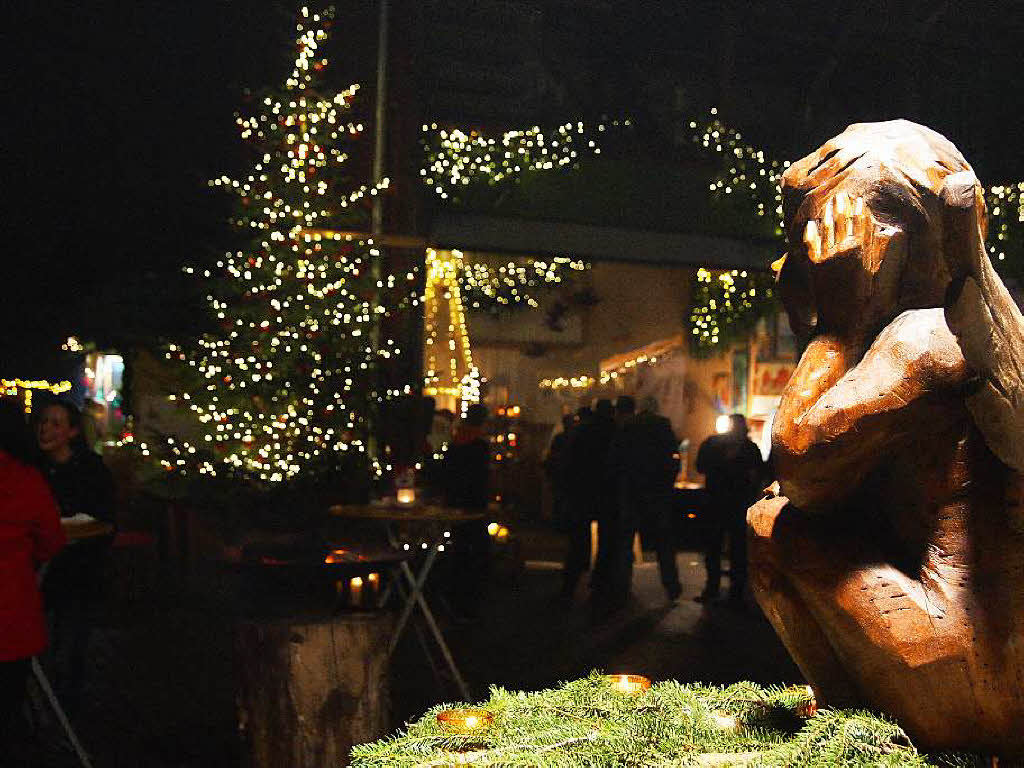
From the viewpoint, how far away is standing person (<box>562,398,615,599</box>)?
345 inches

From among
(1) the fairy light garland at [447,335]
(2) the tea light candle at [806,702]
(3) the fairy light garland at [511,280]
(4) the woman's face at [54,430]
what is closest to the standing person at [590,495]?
(1) the fairy light garland at [447,335]

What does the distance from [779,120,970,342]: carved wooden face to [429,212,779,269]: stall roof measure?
6.87 meters

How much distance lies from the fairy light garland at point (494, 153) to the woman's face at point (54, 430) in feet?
12.4

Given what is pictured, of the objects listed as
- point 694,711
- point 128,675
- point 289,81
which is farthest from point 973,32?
point 694,711

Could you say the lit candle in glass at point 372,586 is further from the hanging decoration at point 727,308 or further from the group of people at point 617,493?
the hanging decoration at point 727,308

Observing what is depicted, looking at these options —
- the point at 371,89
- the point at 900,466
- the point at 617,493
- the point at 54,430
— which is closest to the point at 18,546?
the point at 54,430

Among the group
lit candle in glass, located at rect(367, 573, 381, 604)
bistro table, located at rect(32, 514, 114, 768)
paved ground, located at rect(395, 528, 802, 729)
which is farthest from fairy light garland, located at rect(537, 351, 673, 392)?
bistro table, located at rect(32, 514, 114, 768)

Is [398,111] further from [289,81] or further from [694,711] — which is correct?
[694,711]

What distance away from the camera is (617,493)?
8.65m

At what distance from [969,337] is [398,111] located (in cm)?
747

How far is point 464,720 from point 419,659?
16.4 feet

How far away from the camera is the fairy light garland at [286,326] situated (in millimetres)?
7930

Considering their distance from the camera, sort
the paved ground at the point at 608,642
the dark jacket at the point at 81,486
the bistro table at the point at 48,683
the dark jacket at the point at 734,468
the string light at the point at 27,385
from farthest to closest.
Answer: the string light at the point at 27,385
the dark jacket at the point at 734,468
the paved ground at the point at 608,642
the dark jacket at the point at 81,486
the bistro table at the point at 48,683

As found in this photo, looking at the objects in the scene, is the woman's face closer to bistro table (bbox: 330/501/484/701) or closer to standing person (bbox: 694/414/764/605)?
bistro table (bbox: 330/501/484/701)
